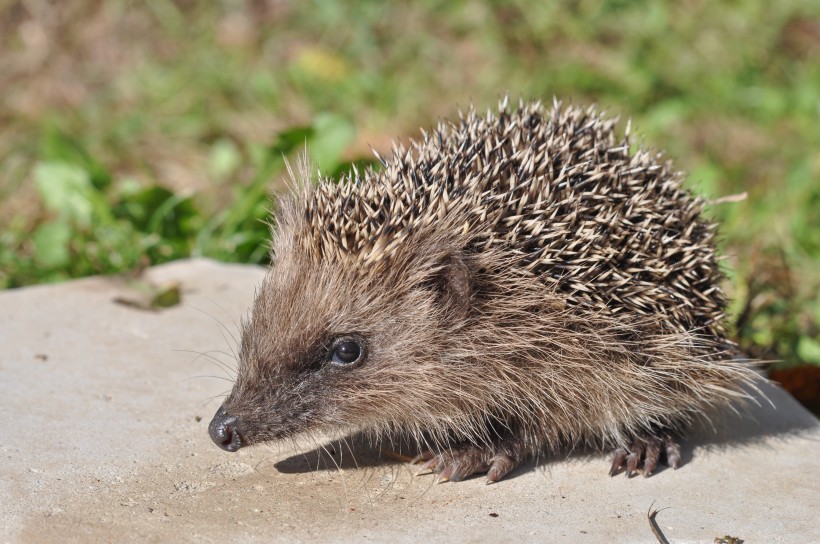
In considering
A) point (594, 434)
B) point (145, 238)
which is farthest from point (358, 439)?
point (145, 238)

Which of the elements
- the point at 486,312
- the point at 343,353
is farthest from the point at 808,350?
the point at 343,353

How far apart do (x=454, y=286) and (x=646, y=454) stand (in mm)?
955

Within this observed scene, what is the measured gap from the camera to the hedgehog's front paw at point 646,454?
3.54 metres

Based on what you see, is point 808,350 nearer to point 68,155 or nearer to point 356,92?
point 356,92

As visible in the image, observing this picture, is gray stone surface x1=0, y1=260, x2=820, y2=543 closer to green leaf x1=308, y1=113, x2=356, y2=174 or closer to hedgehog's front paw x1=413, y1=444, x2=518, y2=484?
hedgehog's front paw x1=413, y1=444, x2=518, y2=484

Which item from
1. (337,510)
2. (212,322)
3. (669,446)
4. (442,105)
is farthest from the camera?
(442,105)

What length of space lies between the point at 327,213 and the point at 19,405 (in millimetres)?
1335

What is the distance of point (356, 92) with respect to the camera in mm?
7734

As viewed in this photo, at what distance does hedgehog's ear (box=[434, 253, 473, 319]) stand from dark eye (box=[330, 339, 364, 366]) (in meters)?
0.35

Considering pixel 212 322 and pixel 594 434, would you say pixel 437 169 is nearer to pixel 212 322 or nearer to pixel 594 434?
pixel 594 434

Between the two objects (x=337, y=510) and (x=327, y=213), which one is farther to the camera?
(x=327, y=213)

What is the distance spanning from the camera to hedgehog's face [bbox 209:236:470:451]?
3.31 metres

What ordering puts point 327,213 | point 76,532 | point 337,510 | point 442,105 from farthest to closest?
point 442,105 → point 327,213 → point 337,510 → point 76,532

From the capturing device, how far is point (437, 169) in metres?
3.52
